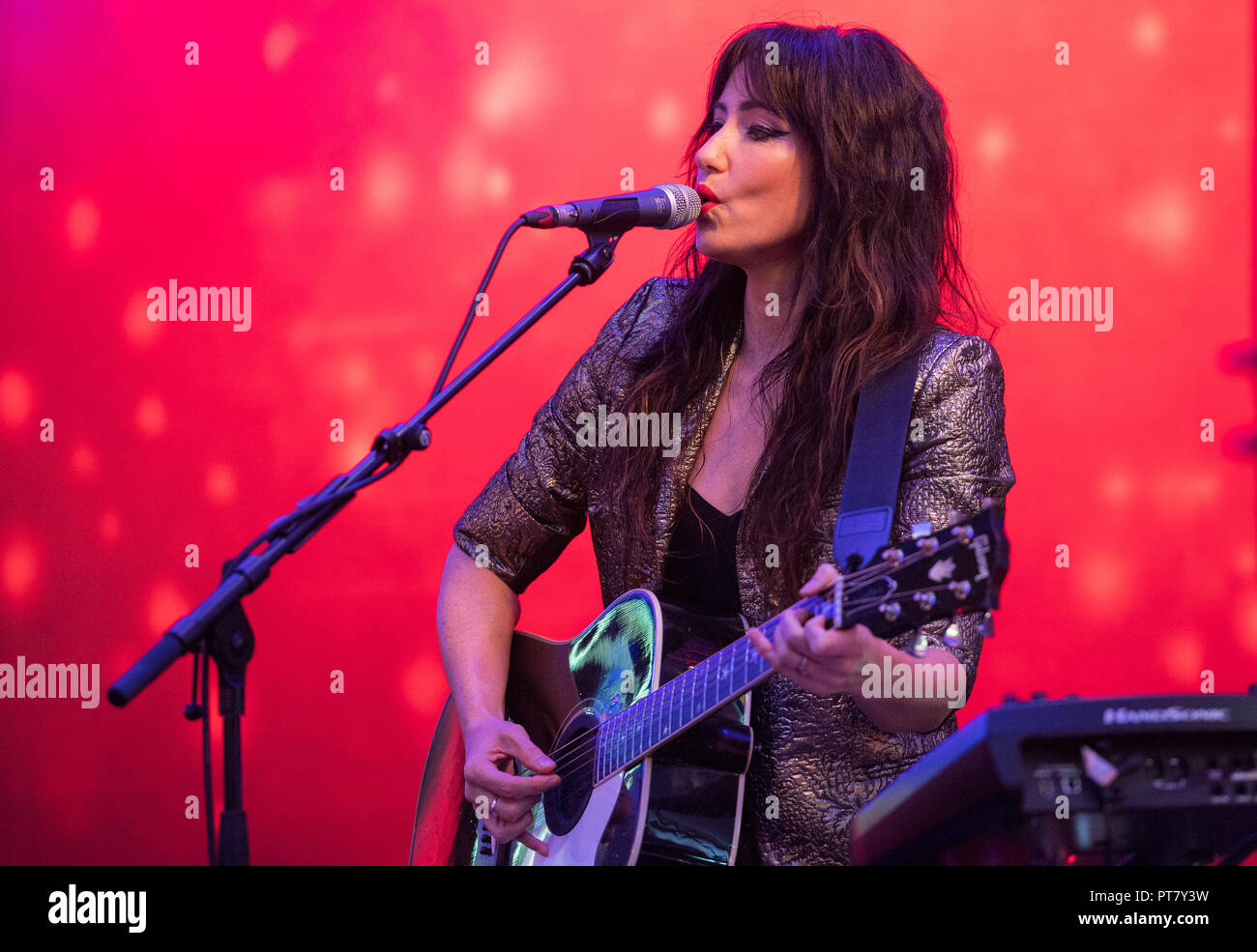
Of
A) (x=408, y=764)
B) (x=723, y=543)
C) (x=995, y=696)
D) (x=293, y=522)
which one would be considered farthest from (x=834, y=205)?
(x=408, y=764)

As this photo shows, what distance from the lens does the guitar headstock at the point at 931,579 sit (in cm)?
124

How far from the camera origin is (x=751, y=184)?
5.91 ft

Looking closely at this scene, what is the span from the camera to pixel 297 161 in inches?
109

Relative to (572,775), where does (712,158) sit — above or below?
above

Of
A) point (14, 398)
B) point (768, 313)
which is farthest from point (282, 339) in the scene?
point (768, 313)

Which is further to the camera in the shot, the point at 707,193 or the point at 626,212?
the point at 707,193

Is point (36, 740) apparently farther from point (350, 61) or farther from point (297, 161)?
point (350, 61)

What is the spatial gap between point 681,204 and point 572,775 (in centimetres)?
80

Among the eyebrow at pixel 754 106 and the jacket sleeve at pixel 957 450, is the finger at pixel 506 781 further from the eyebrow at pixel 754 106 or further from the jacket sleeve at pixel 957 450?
the eyebrow at pixel 754 106

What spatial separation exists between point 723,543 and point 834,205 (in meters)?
0.52

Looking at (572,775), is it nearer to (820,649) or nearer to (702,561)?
(702,561)

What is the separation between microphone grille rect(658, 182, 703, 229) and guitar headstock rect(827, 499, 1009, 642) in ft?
1.78

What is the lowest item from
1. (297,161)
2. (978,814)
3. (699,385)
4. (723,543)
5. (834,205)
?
(978,814)

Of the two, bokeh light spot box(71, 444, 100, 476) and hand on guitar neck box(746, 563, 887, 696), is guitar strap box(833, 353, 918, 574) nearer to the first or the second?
hand on guitar neck box(746, 563, 887, 696)
